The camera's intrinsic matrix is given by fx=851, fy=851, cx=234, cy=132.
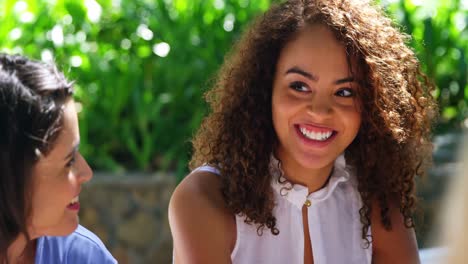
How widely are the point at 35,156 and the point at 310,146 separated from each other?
2.51 ft

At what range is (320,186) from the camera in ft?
7.49

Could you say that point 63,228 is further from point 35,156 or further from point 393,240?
point 393,240

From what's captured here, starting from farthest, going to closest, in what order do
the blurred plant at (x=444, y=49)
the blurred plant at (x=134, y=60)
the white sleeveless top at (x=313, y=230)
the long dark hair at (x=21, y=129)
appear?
the blurred plant at (x=444, y=49), the blurred plant at (x=134, y=60), the white sleeveless top at (x=313, y=230), the long dark hair at (x=21, y=129)

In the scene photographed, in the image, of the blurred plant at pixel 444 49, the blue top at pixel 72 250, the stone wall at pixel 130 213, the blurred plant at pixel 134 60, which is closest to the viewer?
the blue top at pixel 72 250

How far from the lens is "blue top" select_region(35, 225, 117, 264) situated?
1.89 m

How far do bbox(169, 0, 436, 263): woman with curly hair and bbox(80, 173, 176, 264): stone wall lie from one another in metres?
1.78

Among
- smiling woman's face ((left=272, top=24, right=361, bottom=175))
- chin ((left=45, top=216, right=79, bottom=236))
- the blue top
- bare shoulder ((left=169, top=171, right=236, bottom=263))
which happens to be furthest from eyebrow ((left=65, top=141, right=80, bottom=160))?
smiling woman's face ((left=272, top=24, right=361, bottom=175))

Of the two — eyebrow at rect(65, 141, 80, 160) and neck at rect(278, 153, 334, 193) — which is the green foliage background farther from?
eyebrow at rect(65, 141, 80, 160)

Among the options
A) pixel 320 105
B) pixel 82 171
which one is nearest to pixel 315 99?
pixel 320 105

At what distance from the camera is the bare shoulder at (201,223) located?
2111 mm

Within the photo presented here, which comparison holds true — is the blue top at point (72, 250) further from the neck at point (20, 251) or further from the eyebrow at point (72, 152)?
the eyebrow at point (72, 152)

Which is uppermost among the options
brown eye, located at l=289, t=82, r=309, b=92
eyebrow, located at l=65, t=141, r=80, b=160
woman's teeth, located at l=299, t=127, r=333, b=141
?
brown eye, located at l=289, t=82, r=309, b=92

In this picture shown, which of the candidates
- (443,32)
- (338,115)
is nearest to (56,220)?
(338,115)

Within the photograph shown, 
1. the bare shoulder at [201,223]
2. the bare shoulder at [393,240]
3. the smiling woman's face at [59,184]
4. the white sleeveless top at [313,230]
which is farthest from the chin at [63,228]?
the bare shoulder at [393,240]
